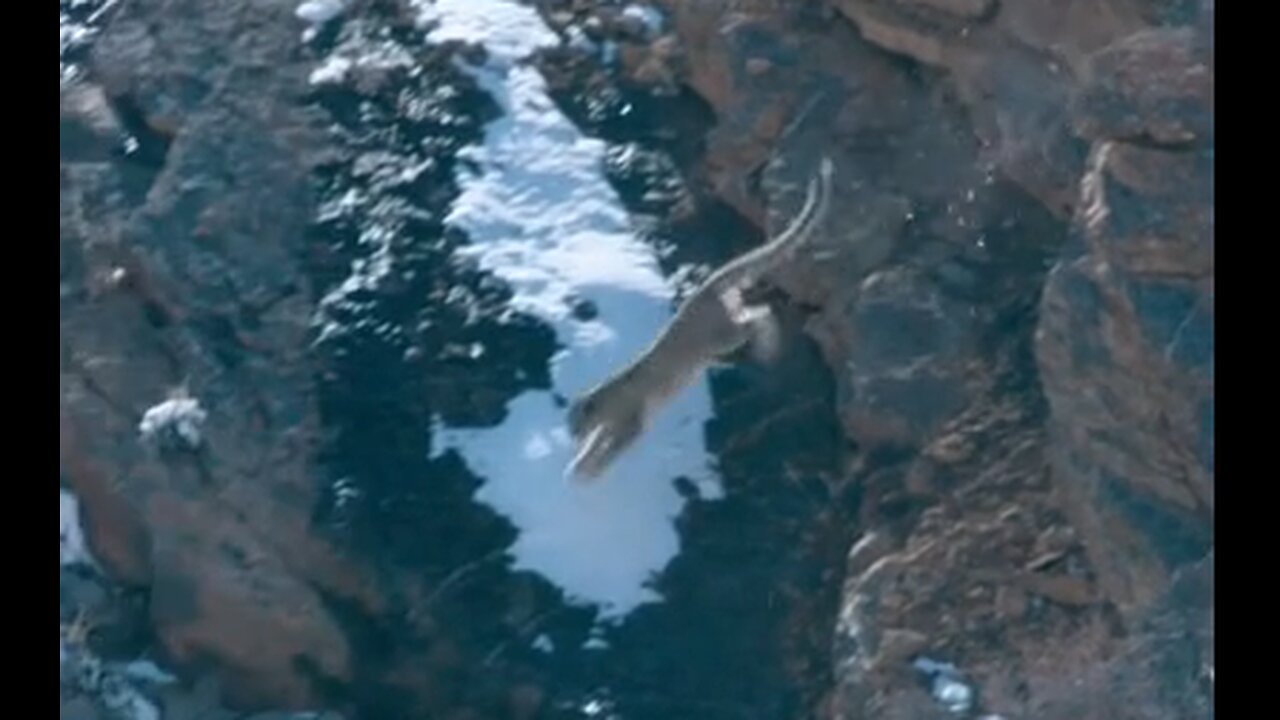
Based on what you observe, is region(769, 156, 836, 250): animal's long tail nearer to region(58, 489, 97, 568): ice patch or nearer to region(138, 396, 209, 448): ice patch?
region(138, 396, 209, 448): ice patch

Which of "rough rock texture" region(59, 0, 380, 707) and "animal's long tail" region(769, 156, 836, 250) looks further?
"rough rock texture" region(59, 0, 380, 707)

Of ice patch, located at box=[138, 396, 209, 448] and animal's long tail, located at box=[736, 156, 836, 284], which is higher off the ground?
animal's long tail, located at box=[736, 156, 836, 284]

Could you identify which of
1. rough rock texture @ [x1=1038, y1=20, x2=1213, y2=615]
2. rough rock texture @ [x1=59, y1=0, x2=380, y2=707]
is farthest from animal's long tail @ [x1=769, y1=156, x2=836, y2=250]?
rough rock texture @ [x1=59, y1=0, x2=380, y2=707]

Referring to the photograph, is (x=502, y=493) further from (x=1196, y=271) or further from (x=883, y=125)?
(x=1196, y=271)

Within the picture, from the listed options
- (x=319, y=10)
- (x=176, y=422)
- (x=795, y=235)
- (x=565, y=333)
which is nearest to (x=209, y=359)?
(x=176, y=422)
